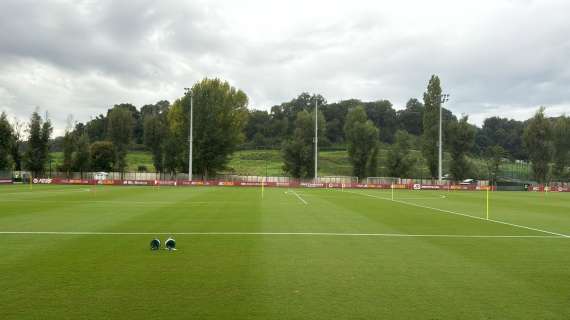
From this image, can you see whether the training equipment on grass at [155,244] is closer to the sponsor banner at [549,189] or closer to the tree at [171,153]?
the sponsor banner at [549,189]

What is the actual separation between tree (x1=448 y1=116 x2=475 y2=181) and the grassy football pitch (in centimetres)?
6690

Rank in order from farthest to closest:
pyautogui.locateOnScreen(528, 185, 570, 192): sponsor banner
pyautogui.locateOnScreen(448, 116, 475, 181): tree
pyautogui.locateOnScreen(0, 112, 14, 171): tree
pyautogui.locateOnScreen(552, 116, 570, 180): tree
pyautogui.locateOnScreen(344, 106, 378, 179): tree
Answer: pyautogui.locateOnScreen(552, 116, 570, 180): tree, pyautogui.locateOnScreen(344, 106, 378, 179): tree, pyautogui.locateOnScreen(448, 116, 475, 181): tree, pyautogui.locateOnScreen(0, 112, 14, 171): tree, pyautogui.locateOnScreen(528, 185, 570, 192): sponsor banner

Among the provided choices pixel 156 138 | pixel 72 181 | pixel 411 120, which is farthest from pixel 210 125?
pixel 411 120

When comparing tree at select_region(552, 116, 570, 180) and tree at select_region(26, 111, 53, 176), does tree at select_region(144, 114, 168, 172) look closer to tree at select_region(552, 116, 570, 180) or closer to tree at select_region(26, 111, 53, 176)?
tree at select_region(26, 111, 53, 176)

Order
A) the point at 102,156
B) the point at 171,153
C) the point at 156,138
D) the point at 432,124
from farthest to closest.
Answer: the point at 102,156 → the point at 156,138 → the point at 171,153 → the point at 432,124

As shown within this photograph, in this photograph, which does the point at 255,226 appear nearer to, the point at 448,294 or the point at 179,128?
the point at 448,294

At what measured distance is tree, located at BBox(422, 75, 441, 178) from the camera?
78938 millimetres

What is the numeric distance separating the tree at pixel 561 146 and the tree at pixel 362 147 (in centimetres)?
3098

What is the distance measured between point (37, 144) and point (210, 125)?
27.9 m

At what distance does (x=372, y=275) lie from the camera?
914cm

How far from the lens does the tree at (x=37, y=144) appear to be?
79.2m

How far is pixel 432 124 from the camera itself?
3127 inches

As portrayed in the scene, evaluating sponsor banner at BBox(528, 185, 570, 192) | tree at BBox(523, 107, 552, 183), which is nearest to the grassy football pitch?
sponsor banner at BBox(528, 185, 570, 192)

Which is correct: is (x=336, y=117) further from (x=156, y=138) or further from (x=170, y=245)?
(x=170, y=245)
